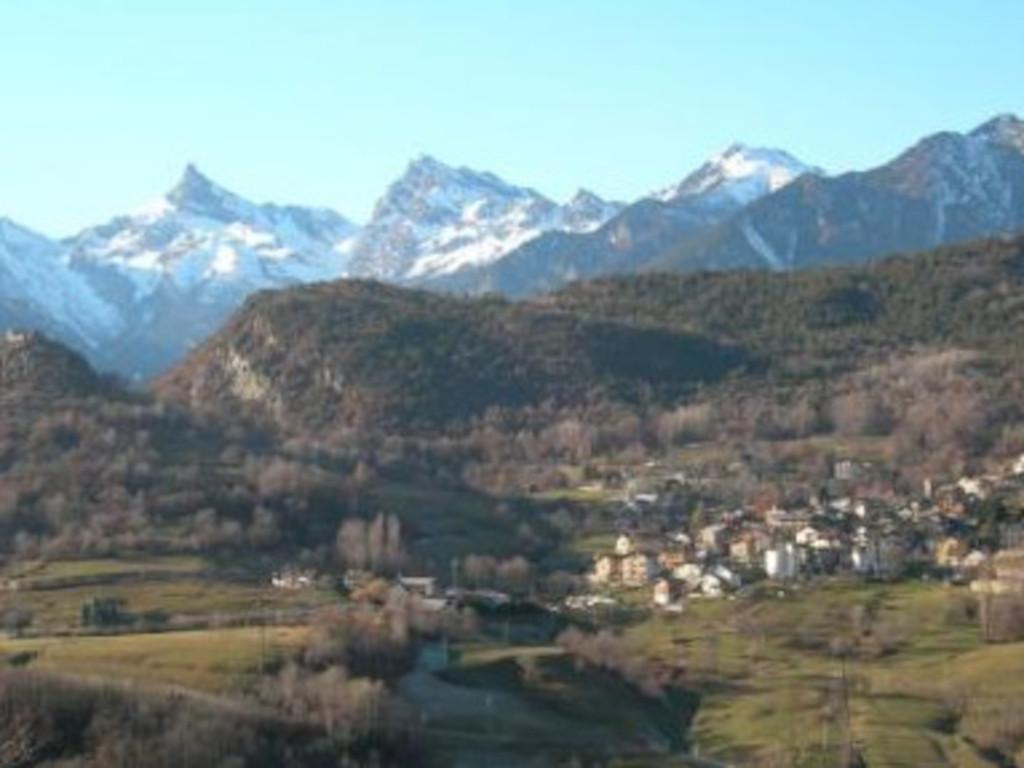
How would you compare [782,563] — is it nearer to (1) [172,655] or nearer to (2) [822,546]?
(2) [822,546]

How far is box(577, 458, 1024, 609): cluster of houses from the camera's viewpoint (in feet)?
430

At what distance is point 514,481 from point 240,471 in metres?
31.6

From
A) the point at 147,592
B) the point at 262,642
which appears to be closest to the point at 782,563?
the point at 147,592

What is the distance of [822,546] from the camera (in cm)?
13988

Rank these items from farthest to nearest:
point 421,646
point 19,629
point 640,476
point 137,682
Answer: point 640,476
point 19,629
point 421,646
point 137,682

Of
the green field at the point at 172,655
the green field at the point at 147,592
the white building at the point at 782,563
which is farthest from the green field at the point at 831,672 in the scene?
the green field at the point at 147,592

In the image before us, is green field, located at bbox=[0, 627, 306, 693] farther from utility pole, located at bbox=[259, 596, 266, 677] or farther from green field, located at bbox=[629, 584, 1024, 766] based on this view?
green field, located at bbox=[629, 584, 1024, 766]

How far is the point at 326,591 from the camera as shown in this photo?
122562 mm

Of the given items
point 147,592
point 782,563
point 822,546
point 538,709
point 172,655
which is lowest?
point 538,709

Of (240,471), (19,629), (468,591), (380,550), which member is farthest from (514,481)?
(19,629)

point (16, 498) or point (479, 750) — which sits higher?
point (16, 498)

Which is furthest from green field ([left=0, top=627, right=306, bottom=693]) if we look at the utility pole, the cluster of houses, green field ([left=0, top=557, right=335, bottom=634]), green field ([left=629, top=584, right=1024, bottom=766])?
the cluster of houses

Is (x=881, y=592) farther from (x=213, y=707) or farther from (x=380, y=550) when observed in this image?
(x=213, y=707)

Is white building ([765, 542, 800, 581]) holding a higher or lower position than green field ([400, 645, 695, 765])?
higher
